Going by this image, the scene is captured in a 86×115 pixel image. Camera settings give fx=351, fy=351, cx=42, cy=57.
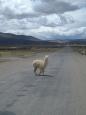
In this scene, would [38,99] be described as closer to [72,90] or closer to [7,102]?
[7,102]

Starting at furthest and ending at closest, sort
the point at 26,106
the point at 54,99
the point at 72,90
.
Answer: the point at 72,90, the point at 54,99, the point at 26,106

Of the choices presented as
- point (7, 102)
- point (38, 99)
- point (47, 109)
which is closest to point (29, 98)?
point (38, 99)

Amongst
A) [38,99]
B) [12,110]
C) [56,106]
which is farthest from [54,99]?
[12,110]

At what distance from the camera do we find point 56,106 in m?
10.1

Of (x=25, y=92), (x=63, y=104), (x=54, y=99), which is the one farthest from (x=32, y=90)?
(x=63, y=104)

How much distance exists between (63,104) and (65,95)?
199 cm

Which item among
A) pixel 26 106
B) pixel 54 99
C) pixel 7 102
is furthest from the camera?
pixel 54 99

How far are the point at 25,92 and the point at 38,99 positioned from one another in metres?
1.78

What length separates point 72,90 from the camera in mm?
13805

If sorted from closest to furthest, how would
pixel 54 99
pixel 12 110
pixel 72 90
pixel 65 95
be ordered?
pixel 12 110, pixel 54 99, pixel 65 95, pixel 72 90

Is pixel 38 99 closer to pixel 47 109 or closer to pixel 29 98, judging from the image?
pixel 29 98

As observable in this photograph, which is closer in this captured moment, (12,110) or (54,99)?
(12,110)

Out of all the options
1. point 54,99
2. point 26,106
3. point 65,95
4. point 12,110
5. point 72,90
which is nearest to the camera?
point 12,110

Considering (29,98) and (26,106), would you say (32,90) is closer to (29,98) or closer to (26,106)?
(29,98)
